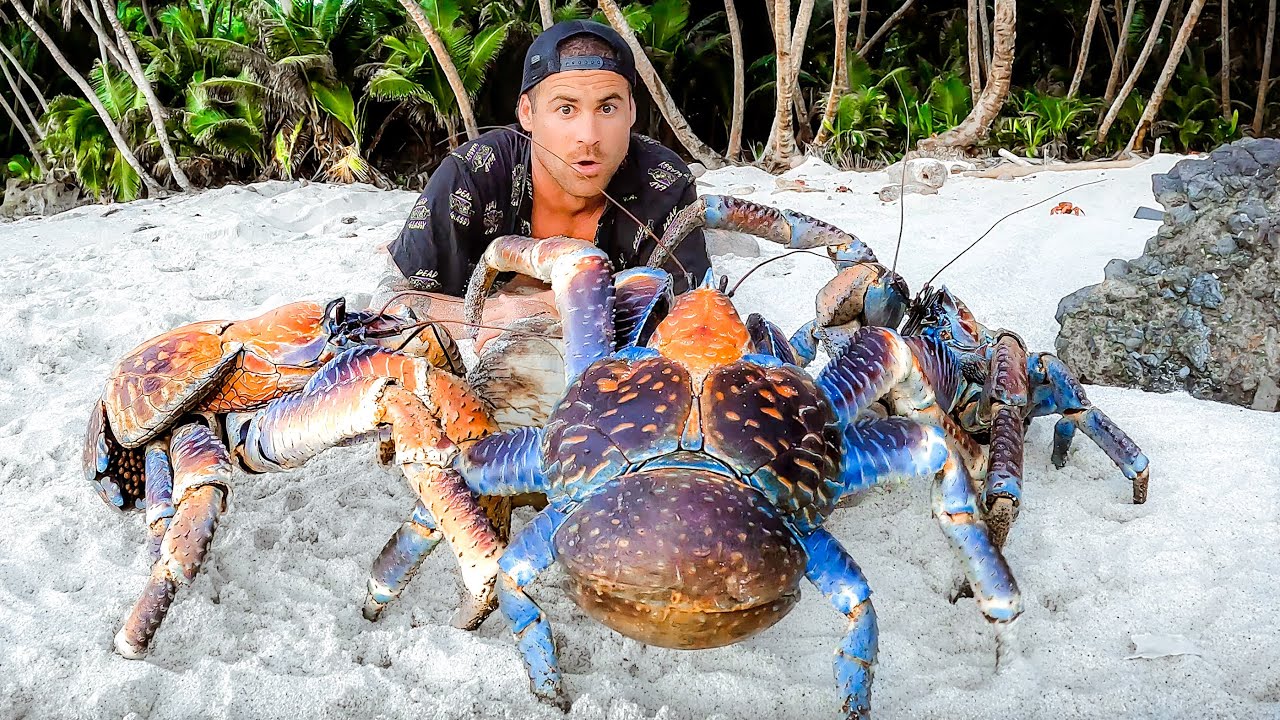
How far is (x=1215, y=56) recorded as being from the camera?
37.3 feet

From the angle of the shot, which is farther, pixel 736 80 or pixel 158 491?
pixel 736 80

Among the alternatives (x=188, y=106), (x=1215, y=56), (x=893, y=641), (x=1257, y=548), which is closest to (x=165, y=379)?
(x=893, y=641)

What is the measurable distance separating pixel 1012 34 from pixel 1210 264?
3947 mm

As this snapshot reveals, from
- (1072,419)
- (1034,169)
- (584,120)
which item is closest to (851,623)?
(1072,419)

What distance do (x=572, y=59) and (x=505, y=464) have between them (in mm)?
1627

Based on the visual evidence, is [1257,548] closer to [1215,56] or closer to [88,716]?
[88,716]

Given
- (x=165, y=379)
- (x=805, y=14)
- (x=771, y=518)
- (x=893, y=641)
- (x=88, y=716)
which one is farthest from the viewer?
(x=805, y=14)

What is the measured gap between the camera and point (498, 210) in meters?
2.97

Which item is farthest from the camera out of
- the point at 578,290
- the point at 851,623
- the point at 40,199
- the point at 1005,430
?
the point at 40,199

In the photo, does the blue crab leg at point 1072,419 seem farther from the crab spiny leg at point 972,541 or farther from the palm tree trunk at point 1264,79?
the palm tree trunk at point 1264,79

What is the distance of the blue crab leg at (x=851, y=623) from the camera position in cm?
130

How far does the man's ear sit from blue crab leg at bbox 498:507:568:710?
72.4 inches

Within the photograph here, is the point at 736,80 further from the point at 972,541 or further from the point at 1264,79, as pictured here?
the point at 972,541

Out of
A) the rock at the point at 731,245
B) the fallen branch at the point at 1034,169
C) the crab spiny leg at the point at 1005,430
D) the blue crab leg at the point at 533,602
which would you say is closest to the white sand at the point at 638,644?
the blue crab leg at the point at 533,602
